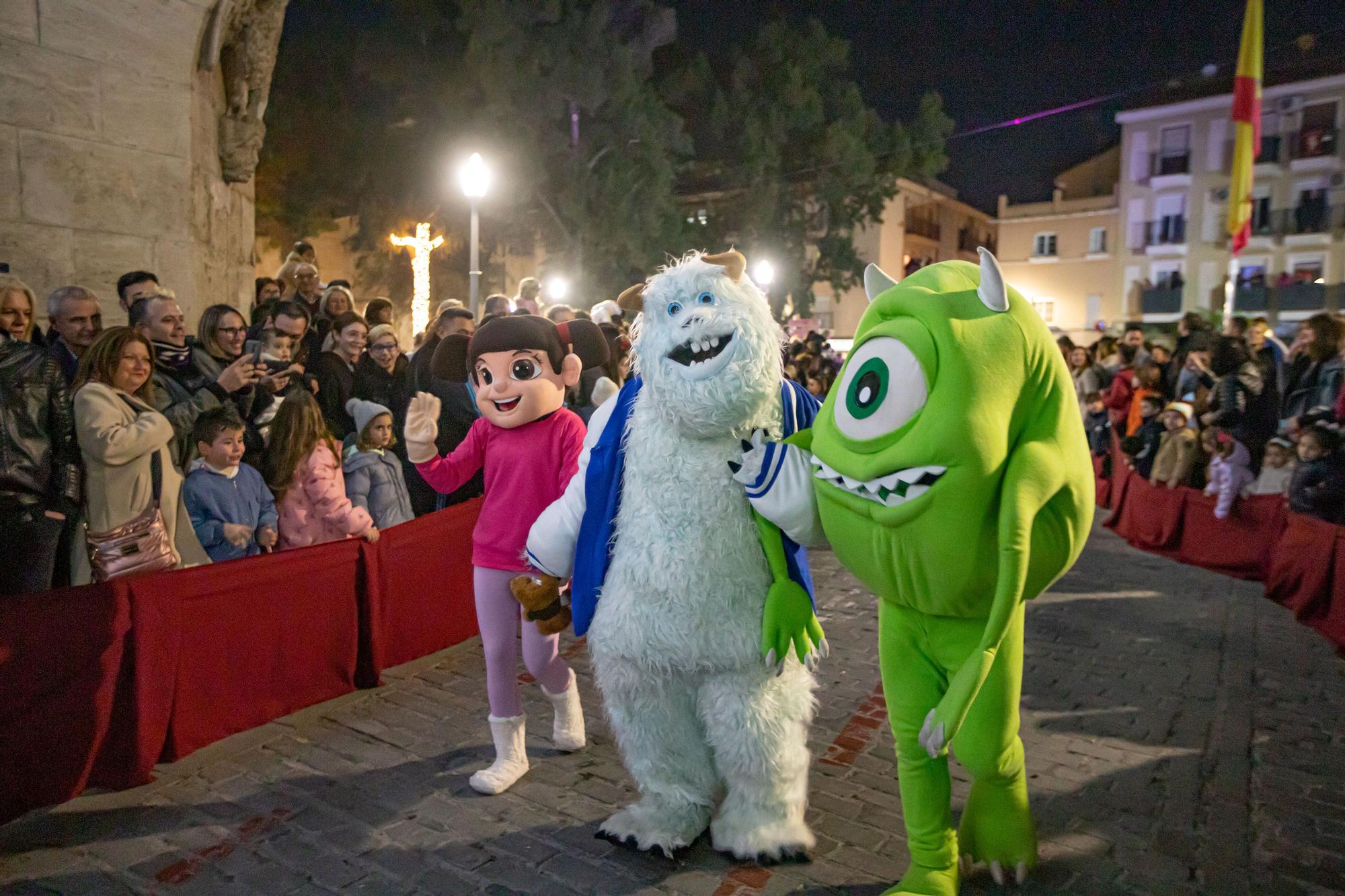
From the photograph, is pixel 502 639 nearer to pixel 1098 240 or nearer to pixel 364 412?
pixel 364 412

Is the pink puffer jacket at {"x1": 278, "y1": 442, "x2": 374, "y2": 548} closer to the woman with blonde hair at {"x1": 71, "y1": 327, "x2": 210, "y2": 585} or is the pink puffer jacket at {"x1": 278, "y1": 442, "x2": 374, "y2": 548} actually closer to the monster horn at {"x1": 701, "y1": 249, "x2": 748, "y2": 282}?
the woman with blonde hair at {"x1": 71, "y1": 327, "x2": 210, "y2": 585}

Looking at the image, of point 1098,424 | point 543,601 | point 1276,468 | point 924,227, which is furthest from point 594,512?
point 924,227

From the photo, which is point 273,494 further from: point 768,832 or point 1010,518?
point 1010,518

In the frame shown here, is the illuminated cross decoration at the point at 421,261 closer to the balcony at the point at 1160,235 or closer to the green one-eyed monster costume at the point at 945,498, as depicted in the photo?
the green one-eyed monster costume at the point at 945,498

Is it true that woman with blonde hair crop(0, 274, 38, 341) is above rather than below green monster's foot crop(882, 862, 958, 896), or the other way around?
above

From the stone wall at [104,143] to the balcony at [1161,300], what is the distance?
111ft

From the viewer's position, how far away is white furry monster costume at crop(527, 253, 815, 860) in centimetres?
315

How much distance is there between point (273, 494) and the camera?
16.5ft

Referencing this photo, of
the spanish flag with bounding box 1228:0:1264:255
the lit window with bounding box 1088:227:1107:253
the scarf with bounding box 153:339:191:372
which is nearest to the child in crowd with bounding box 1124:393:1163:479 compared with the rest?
the scarf with bounding box 153:339:191:372

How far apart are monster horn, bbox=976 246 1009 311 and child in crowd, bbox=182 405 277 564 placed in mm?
3632

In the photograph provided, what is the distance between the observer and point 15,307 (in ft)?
15.5

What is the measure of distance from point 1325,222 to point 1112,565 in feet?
94.9

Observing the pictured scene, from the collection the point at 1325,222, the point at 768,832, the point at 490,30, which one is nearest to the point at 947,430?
the point at 768,832

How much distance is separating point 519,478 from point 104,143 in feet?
17.3
